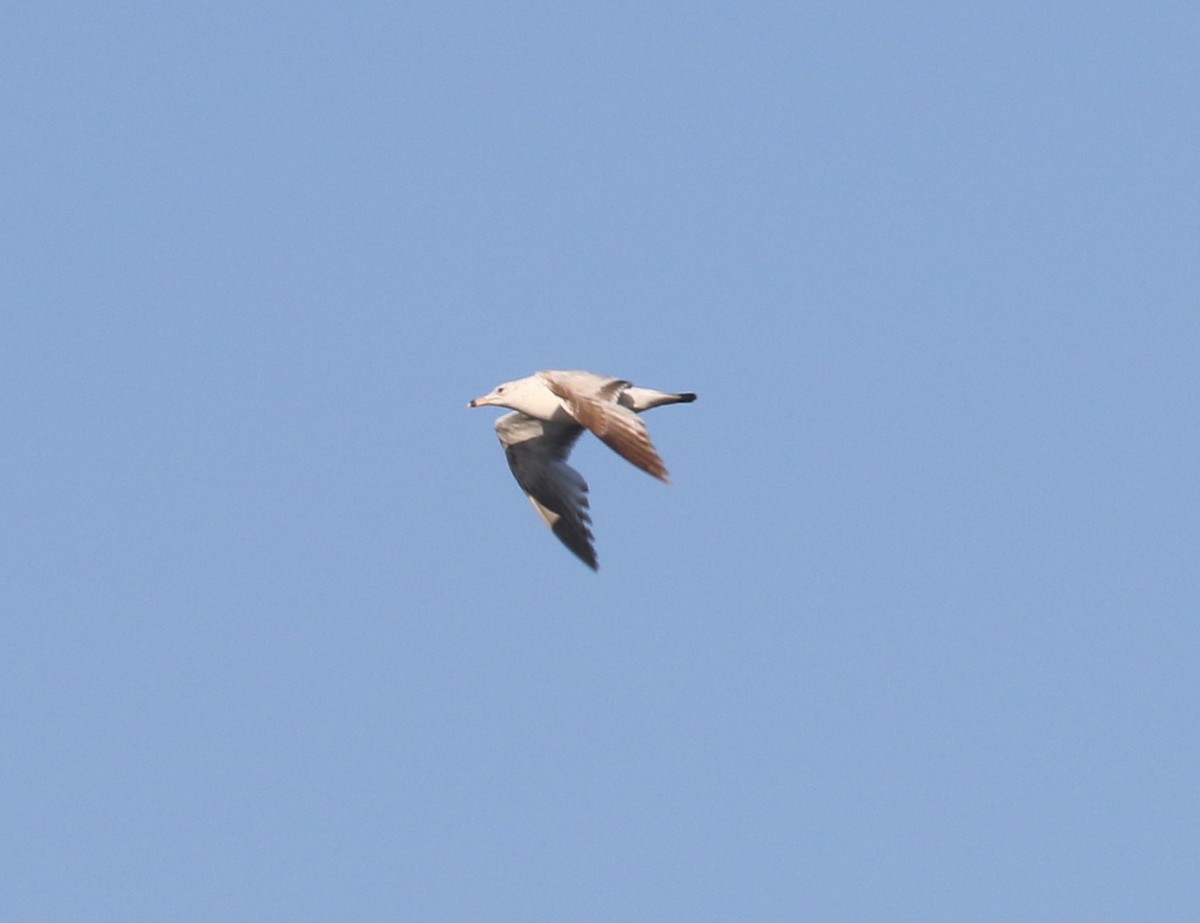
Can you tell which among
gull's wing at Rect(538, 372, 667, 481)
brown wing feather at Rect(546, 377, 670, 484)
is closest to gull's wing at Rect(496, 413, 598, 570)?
gull's wing at Rect(538, 372, 667, 481)

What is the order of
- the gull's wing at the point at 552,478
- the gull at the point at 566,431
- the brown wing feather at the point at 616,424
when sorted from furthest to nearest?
the gull's wing at the point at 552,478, the gull at the point at 566,431, the brown wing feather at the point at 616,424

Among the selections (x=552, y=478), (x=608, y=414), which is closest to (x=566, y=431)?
(x=552, y=478)

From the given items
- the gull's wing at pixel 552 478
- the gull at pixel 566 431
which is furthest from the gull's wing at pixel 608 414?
the gull's wing at pixel 552 478

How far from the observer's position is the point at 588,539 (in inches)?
1115

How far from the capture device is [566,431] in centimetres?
2802

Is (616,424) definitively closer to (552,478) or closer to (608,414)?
(608,414)

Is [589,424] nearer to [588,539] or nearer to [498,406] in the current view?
[498,406]

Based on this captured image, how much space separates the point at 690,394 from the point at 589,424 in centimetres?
268

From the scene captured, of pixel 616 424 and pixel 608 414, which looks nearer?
pixel 616 424

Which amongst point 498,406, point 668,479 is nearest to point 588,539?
point 498,406

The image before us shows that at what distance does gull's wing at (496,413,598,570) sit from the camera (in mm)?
28109

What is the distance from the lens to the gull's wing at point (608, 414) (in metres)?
22.4

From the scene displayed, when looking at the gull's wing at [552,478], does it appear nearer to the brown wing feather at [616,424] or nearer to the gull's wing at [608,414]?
the gull's wing at [608,414]

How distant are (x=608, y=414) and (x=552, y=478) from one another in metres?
4.42
